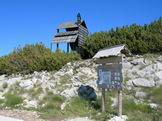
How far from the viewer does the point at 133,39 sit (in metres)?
22.9

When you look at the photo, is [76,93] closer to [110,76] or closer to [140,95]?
[140,95]

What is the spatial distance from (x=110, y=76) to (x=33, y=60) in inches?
420

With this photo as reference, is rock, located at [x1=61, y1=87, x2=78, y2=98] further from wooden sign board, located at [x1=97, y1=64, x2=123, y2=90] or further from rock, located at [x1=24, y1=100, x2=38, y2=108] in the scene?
wooden sign board, located at [x1=97, y1=64, x2=123, y2=90]

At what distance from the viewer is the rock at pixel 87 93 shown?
57.1 feet

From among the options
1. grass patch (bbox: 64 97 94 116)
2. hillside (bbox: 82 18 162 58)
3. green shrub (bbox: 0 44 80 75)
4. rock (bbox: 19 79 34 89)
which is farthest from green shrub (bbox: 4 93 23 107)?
hillside (bbox: 82 18 162 58)

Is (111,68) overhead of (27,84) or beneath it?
overhead

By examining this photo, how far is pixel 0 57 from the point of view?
27.8 m

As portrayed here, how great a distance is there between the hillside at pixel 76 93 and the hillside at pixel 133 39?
1459 mm

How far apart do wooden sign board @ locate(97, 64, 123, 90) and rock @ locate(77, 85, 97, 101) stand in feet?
6.06

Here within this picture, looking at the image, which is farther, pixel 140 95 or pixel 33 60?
pixel 33 60

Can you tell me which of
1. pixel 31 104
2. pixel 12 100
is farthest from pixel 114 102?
pixel 12 100

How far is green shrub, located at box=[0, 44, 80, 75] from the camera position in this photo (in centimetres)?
2379

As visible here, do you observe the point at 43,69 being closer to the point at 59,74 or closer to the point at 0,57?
the point at 59,74

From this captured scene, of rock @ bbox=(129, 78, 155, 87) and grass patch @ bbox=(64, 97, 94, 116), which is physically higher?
rock @ bbox=(129, 78, 155, 87)
